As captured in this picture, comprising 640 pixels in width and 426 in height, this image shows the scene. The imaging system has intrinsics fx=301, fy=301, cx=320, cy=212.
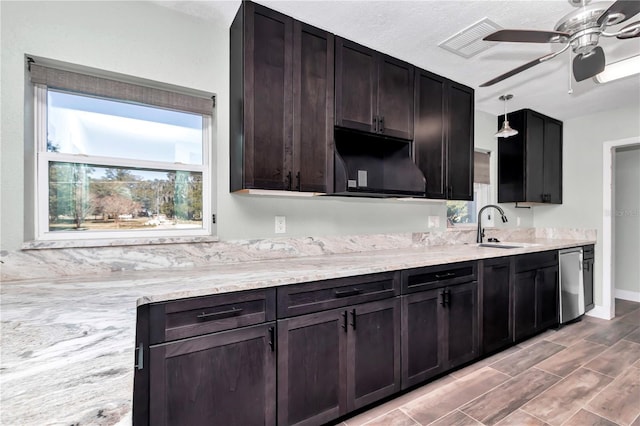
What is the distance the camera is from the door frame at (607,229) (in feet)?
12.0

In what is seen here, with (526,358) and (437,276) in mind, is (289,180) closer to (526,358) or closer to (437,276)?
(437,276)

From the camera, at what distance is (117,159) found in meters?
1.84

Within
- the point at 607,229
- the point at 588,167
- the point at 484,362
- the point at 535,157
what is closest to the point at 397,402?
the point at 484,362

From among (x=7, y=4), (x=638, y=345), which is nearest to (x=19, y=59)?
(x=7, y=4)

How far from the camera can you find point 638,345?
2877mm

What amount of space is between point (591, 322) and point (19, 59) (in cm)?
555

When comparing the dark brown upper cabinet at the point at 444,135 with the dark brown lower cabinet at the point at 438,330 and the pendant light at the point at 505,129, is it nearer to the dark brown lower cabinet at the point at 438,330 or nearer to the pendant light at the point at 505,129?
the pendant light at the point at 505,129

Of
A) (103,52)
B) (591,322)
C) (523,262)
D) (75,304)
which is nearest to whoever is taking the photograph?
(75,304)

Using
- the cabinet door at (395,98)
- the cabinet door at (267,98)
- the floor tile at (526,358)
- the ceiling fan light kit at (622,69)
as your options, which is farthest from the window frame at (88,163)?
the ceiling fan light kit at (622,69)

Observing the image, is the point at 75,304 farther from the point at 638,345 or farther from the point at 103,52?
the point at 638,345

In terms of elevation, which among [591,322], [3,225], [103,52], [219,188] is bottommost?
[591,322]

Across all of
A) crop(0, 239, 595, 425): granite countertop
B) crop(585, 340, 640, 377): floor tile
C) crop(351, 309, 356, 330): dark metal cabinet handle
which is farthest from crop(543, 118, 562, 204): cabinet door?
crop(351, 309, 356, 330): dark metal cabinet handle

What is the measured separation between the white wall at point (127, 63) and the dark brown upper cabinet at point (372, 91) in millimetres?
693

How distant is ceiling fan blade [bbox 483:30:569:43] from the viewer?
5.13 feet
